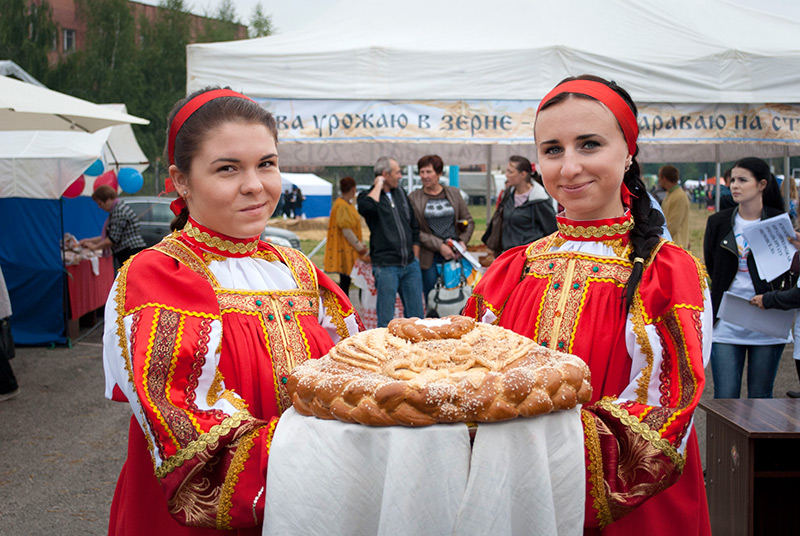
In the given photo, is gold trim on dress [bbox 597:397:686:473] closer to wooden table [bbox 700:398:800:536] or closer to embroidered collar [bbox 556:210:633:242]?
embroidered collar [bbox 556:210:633:242]

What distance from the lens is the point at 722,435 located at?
3.22 m

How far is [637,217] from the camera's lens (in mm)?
1827

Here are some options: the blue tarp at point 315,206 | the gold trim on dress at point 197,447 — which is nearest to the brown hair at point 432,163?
the gold trim on dress at point 197,447

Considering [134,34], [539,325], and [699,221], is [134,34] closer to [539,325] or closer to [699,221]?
[699,221]

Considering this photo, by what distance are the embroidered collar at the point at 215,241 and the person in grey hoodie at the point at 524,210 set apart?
15.4 ft

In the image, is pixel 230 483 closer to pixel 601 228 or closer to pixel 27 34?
pixel 601 228

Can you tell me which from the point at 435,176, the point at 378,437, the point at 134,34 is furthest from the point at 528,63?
the point at 134,34

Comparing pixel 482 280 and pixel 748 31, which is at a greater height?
pixel 748 31

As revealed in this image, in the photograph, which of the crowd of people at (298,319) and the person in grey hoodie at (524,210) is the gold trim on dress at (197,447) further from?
the person in grey hoodie at (524,210)

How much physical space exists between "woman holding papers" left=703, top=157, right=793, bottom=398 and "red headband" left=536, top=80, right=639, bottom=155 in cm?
318

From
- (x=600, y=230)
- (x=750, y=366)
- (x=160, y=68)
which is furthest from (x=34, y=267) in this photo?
(x=160, y=68)

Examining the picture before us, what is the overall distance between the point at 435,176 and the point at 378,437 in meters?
6.17

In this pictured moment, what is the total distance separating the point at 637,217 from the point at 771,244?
10.4 ft

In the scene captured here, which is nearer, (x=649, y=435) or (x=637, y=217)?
(x=649, y=435)
